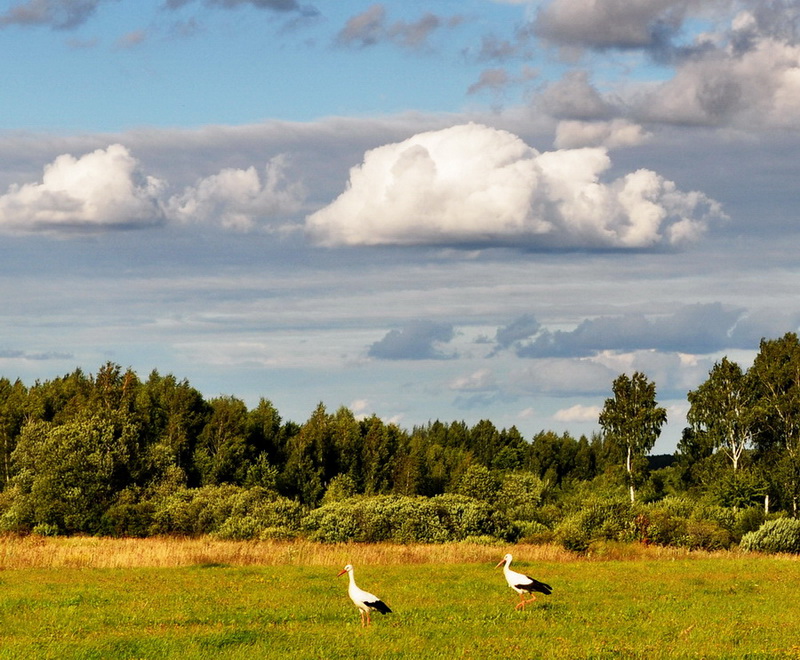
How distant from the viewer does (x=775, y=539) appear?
56219 mm

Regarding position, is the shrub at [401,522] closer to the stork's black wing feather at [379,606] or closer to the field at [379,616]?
the field at [379,616]

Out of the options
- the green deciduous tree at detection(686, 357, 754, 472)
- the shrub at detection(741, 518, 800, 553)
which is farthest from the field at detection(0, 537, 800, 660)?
the green deciduous tree at detection(686, 357, 754, 472)

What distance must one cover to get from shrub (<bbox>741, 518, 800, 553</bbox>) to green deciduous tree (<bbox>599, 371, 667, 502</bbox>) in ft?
135

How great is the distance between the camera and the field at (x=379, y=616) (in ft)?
71.7

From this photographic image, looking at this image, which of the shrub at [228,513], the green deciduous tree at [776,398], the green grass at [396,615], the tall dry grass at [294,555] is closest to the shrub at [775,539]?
the tall dry grass at [294,555]

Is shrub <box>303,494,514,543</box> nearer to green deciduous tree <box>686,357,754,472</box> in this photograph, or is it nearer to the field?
the field

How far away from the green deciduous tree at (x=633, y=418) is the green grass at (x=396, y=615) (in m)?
60.2

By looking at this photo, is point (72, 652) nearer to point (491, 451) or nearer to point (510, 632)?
point (510, 632)

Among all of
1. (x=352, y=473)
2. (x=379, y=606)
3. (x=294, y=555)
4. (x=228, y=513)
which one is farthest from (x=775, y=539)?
(x=352, y=473)

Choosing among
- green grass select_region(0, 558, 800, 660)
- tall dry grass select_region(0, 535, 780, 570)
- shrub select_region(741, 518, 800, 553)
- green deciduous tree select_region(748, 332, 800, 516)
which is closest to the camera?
green grass select_region(0, 558, 800, 660)

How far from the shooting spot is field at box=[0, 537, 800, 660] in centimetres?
2184

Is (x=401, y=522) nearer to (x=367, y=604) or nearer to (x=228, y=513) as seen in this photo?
(x=228, y=513)

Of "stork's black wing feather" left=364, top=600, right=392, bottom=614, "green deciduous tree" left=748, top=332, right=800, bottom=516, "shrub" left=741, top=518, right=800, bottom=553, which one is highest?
"green deciduous tree" left=748, top=332, right=800, bottom=516

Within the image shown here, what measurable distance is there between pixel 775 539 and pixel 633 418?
44011mm
